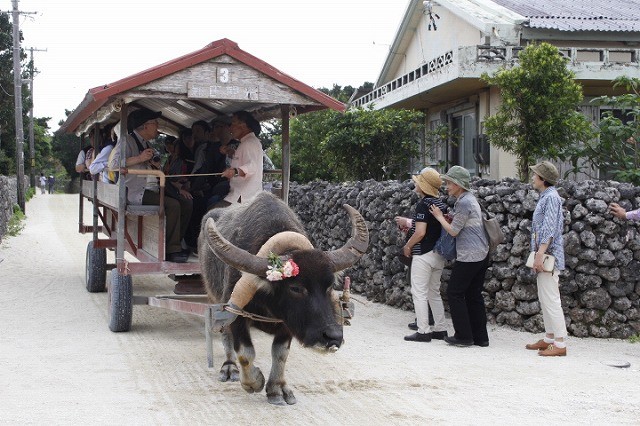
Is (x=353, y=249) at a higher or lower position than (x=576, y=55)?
lower

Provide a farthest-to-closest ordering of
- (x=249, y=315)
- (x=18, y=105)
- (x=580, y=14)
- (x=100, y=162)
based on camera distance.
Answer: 1. (x=18, y=105)
2. (x=580, y=14)
3. (x=100, y=162)
4. (x=249, y=315)

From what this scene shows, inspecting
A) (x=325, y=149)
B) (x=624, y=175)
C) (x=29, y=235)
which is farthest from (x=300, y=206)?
(x=29, y=235)

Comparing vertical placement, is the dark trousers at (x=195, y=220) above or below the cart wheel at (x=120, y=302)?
above

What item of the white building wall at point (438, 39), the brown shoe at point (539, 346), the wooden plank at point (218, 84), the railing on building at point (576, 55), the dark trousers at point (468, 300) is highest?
the white building wall at point (438, 39)

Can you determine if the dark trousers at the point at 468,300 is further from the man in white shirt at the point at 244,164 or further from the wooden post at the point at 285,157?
the man in white shirt at the point at 244,164

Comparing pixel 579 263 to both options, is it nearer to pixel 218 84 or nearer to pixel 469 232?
pixel 469 232

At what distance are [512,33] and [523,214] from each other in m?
8.53

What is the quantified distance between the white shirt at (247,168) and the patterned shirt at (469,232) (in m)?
2.14

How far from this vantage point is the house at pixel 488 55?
14.7 meters

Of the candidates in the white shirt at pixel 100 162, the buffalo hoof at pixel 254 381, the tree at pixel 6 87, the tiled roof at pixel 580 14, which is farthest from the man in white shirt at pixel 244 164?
the tree at pixel 6 87

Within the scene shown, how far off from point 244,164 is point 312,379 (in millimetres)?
2682

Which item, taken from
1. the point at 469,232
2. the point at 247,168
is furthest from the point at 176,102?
the point at 469,232

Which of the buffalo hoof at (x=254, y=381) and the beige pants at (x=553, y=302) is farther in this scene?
the beige pants at (x=553, y=302)

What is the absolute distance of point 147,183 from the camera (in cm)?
868
